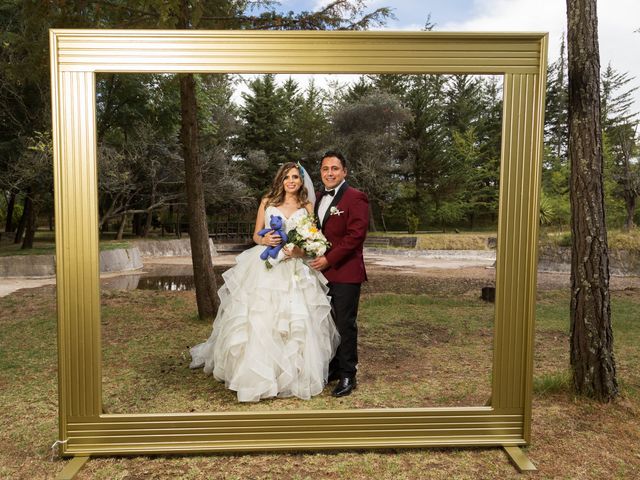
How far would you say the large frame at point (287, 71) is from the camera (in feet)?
8.95

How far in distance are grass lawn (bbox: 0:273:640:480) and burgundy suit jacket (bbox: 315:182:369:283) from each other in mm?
987

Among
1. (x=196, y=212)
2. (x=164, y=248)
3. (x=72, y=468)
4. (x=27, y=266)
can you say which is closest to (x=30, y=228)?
(x=27, y=266)

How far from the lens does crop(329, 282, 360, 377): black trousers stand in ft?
11.4

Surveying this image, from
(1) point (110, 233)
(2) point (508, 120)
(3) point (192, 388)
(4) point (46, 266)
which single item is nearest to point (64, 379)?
(3) point (192, 388)

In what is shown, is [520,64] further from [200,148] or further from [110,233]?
[110,233]

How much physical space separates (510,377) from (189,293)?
408cm

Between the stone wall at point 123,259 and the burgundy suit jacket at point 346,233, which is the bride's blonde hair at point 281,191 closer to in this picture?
the burgundy suit jacket at point 346,233

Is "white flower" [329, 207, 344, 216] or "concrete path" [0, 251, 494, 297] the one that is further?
"concrete path" [0, 251, 494, 297]

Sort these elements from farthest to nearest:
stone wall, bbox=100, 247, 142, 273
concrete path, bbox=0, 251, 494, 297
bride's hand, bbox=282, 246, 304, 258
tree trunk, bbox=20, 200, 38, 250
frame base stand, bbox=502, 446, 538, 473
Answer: tree trunk, bbox=20, 200, 38, 250
stone wall, bbox=100, 247, 142, 273
concrete path, bbox=0, 251, 494, 297
bride's hand, bbox=282, 246, 304, 258
frame base stand, bbox=502, 446, 538, 473

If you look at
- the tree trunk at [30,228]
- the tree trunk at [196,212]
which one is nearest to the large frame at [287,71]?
the tree trunk at [196,212]

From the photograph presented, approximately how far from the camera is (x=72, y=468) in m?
2.63

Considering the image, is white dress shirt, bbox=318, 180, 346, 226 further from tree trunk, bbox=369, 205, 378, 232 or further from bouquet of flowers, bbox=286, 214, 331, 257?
tree trunk, bbox=369, 205, 378, 232

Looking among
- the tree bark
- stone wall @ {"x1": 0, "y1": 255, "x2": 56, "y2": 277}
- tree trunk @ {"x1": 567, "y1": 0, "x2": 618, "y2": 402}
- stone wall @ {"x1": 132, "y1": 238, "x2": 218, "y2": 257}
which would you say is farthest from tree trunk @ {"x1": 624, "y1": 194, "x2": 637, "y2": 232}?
stone wall @ {"x1": 0, "y1": 255, "x2": 56, "y2": 277}

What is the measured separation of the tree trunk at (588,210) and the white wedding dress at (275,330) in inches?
80.4
